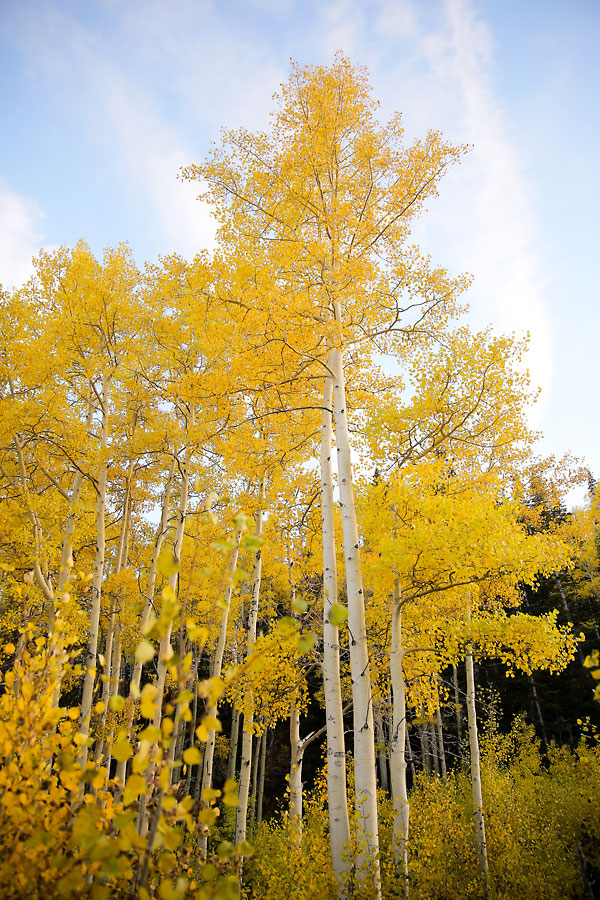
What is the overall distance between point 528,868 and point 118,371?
9493 millimetres

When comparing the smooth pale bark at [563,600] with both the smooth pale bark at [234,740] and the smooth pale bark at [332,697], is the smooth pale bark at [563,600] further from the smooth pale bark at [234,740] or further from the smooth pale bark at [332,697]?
the smooth pale bark at [332,697]

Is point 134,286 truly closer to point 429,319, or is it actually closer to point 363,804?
point 429,319

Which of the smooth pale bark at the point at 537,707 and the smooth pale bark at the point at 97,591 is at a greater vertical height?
the smooth pale bark at the point at 97,591

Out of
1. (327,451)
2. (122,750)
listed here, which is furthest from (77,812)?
(327,451)

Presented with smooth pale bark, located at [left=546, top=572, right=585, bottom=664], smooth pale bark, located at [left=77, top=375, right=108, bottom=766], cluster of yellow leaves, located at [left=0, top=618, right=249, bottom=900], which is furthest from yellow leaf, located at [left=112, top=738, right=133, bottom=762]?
smooth pale bark, located at [left=546, top=572, right=585, bottom=664]

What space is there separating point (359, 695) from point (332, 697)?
1.34 feet

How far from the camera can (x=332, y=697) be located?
14.6 ft

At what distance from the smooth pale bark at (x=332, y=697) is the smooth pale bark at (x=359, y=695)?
0.14m

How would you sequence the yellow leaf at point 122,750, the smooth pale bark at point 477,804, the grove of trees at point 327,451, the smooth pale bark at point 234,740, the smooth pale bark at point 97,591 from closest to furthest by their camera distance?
the yellow leaf at point 122,750
the grove of trees at point 327,451
the smooth pale bark at point 97,591
the smooth pale bark at point 477,804
the smooth pale bark at point 234,740

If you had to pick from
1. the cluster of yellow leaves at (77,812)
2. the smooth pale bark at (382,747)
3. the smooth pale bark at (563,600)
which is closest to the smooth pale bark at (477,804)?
the smooth pale bark at (382,747)

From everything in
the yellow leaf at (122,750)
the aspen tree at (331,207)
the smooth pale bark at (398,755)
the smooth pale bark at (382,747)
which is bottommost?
the smooth pale bark at (382,747)

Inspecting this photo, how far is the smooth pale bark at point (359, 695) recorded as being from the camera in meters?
3.76

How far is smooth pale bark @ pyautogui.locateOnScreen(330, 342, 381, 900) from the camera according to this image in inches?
148

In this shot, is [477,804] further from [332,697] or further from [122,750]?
[122,750]
